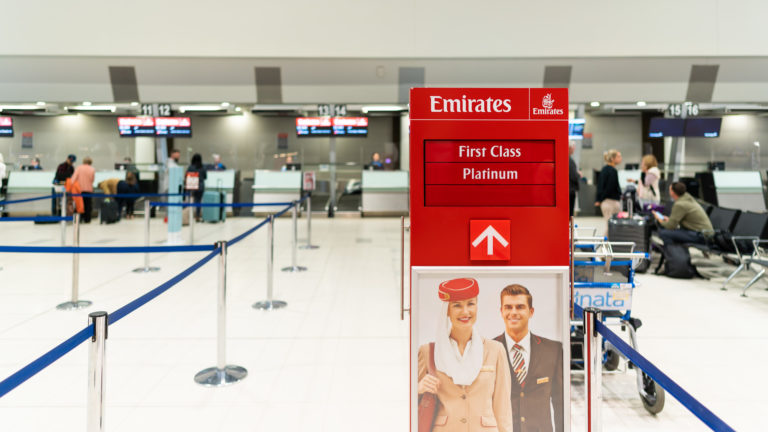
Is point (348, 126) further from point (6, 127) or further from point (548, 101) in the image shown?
point (548, 101)

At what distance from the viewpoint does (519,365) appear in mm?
2035

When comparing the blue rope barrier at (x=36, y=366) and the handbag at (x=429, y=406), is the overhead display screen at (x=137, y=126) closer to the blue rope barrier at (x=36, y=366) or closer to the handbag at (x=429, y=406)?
the blue rope barrier at (x=36, y=366)

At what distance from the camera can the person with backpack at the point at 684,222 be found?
252 inches

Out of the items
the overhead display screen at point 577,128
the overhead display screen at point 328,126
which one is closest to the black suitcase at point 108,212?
the overhead display screen at point 328,126

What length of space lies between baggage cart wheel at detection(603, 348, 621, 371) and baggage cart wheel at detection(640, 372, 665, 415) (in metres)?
0.39

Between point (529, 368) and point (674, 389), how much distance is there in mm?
599

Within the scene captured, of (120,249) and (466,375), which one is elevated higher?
(120,249)

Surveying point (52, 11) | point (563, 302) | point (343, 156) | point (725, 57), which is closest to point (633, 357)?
point (563, 302)

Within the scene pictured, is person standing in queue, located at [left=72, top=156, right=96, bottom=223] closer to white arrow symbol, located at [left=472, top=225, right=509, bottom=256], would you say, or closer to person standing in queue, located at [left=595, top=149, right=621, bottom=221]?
person standing in queue, located at [left=595, top=149, right=621, bottom=221]

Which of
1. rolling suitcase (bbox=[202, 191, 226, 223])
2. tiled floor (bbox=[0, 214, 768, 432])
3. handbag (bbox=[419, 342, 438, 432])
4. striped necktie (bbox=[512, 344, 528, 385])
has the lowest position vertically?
tiled floor (bbox=[0, 214, 768, 432])

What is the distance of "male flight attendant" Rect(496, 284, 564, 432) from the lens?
203cm

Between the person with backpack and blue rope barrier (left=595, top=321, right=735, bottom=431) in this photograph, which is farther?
the person with backpack

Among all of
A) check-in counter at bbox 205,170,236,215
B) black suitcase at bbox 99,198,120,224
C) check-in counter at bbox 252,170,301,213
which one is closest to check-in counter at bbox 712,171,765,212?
check-in counter at bbox 252,170,301,213

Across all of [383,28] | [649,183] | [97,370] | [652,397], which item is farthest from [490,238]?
[383,28]
